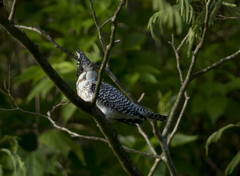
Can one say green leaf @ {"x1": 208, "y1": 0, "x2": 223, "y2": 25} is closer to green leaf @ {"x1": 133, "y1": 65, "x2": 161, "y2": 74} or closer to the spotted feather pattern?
the spotted feather pattern

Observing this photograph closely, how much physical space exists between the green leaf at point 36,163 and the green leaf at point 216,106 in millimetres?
2135

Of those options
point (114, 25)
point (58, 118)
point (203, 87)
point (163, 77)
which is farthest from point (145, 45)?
point (114, 25)

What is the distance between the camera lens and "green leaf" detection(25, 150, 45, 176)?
3512mm

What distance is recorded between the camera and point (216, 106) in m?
4.08

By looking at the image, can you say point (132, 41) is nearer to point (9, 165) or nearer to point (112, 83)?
point (112, 83)

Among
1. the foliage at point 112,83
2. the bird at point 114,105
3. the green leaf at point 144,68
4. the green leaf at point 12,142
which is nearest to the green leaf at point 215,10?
the bird at point 114,105

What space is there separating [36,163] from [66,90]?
2014mm

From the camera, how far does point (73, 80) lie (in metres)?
3.63

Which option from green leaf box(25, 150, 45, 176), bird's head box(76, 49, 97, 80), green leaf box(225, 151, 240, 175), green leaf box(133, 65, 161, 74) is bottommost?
green leaf box(25, 150, 45, 176)

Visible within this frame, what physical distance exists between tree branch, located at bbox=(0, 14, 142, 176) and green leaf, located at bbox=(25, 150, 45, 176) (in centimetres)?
144

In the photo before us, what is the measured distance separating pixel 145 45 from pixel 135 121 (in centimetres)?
266

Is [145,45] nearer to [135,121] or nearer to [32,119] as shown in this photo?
[32,119]

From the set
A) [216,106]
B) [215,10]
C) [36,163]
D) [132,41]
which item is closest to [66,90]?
[215,10]

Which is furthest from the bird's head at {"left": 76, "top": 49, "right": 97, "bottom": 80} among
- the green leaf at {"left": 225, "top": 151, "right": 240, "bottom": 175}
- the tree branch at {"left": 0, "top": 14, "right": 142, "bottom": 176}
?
the green leaf at {"left": 225, "top": 151, "right": 240, "bottom": 175}
